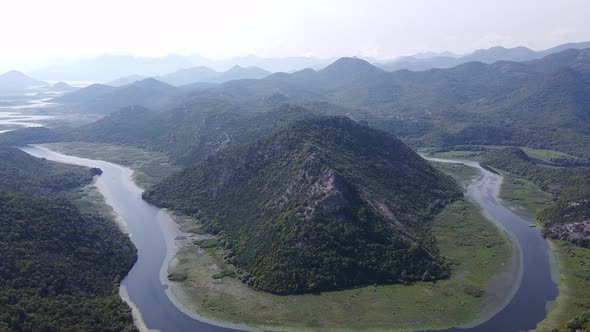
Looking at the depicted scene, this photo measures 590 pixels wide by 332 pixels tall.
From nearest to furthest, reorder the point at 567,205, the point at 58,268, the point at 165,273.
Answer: the point at 58,268
the point at 165,273
the point at 567,205

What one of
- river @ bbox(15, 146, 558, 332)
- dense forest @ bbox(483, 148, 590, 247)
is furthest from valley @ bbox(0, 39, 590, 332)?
dense forest @ bbox(483, 148, 590, 247)

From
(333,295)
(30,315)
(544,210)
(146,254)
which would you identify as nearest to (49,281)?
(30,315)

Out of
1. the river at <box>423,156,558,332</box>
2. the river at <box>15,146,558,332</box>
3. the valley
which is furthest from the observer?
the valley

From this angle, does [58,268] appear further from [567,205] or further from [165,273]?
[567,205]

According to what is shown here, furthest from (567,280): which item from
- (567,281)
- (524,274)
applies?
(524,274)

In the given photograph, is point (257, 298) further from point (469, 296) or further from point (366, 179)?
point (366, 179)

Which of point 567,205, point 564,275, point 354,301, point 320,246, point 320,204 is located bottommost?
point 564,275

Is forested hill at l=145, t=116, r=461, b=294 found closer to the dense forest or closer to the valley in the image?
the valley
